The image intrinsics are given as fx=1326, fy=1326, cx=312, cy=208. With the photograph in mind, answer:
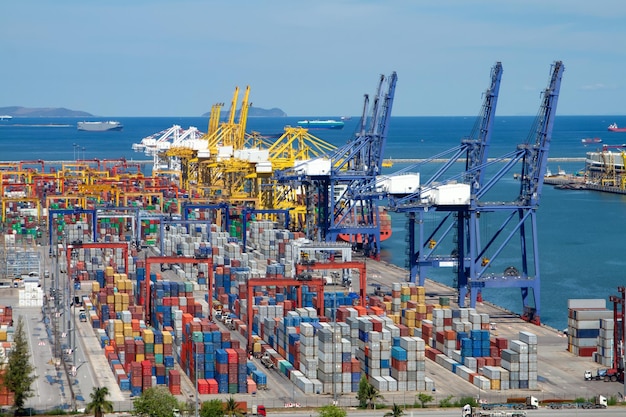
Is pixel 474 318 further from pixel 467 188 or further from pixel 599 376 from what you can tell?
pixel 467 188

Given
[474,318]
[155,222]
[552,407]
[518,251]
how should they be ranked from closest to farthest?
[552,407] → [474,318] → [518,251] → [155,222]

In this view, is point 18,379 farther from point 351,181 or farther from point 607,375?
point 351,181

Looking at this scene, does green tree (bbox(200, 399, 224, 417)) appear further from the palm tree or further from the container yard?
the container yard

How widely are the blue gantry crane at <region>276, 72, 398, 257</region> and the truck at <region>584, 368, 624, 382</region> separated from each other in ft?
93.0

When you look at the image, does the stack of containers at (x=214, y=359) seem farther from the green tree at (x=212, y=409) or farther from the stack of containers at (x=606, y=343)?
the stack of containers at (x=606, y=343)

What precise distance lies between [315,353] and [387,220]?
4848 centimetres

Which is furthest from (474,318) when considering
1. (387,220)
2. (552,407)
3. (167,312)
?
(387,220)

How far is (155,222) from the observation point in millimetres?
88625

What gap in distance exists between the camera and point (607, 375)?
43.7 m

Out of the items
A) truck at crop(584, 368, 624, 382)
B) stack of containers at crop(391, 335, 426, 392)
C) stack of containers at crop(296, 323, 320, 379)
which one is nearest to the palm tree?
stack of containers at crop(296, 323, 320, 379)

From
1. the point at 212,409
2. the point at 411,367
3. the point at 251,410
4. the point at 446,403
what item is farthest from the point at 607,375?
the point at 212,409

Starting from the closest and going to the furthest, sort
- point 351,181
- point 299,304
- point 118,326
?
point 118,326, point 299,304, point 351,181

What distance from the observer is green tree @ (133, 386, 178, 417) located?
35.7m

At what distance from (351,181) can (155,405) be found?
1718 inches
